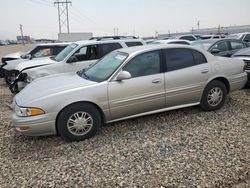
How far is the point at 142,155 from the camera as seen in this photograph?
11.1 ft

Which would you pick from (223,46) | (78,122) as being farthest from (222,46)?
(78,122)

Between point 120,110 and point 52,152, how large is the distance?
134cm

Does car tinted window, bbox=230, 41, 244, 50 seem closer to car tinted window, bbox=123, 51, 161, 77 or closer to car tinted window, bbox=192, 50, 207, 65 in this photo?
car tinted window, bbox=192, 50, 207, 65

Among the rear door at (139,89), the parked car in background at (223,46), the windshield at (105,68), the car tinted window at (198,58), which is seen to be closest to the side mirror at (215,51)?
the parked car in background at (223,46)

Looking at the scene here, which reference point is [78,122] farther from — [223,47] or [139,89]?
[223,47]

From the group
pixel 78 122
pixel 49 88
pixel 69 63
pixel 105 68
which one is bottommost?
pixel 78 122

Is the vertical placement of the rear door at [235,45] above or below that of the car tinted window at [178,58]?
above

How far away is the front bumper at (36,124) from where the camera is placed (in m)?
3.56

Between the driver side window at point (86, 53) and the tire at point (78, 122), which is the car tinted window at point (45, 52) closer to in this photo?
the driver side window at point (86, 53)

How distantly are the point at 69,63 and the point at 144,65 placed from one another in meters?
3.19

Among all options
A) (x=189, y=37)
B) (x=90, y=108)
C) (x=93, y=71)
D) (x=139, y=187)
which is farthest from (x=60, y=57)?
(x=189, y=37)

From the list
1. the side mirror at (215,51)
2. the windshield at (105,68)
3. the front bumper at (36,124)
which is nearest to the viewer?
the front bumper at (36,124)

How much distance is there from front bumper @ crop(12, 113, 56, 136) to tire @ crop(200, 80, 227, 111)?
3100 mm

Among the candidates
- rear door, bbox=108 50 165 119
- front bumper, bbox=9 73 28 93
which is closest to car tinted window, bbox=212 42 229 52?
rear door, bbox=108 50 165 119
